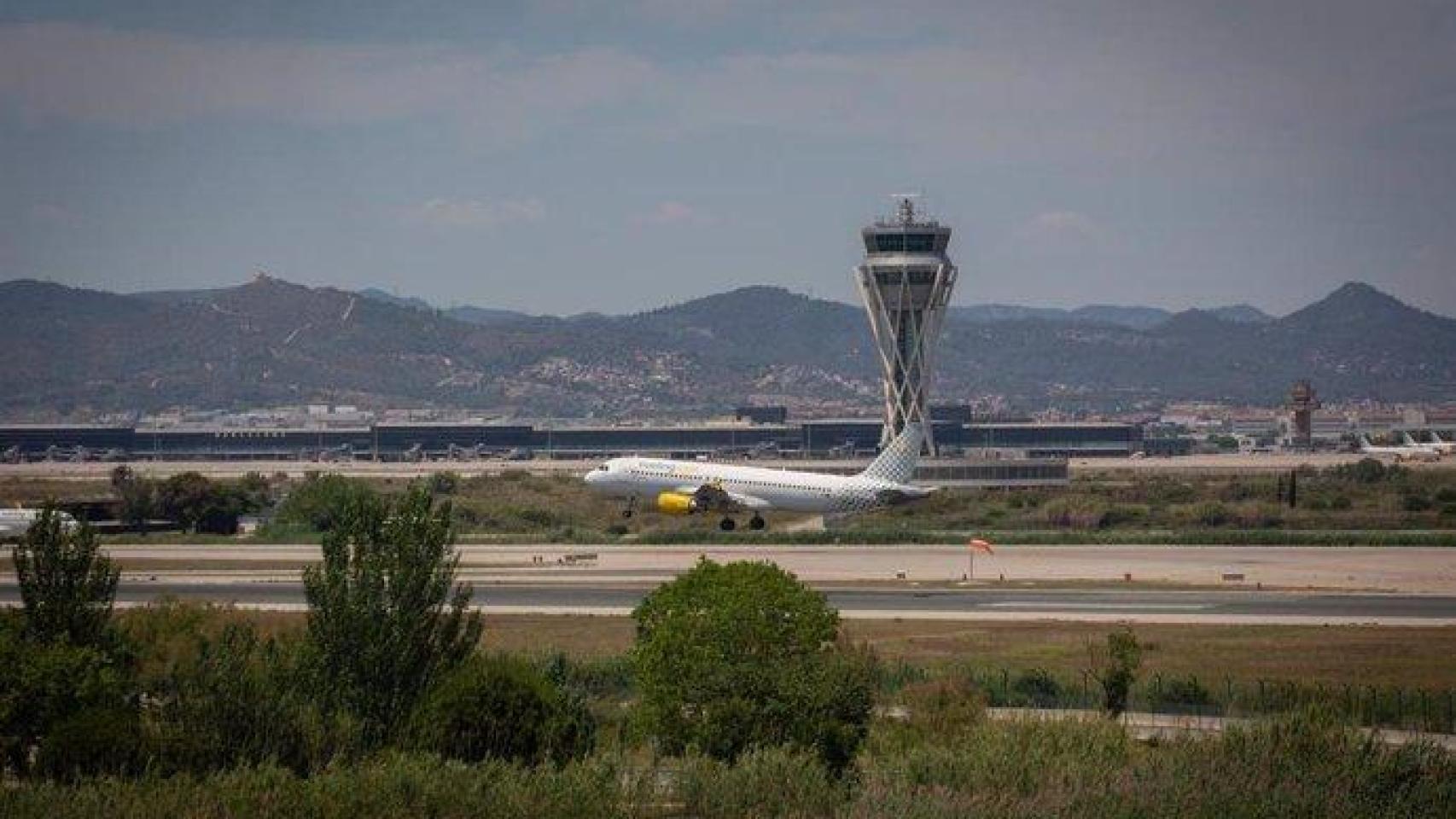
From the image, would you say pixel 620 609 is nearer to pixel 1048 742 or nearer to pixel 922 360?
pixel 1048 742

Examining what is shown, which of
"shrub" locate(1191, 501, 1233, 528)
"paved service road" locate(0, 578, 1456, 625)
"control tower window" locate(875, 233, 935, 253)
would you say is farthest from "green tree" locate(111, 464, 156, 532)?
"control tower window" locate(875, 233, 935, 253)

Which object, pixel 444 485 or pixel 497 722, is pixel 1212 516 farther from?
pixel 497 722

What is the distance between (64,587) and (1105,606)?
41581 millimetres

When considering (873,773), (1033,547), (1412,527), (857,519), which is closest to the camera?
(873,773)

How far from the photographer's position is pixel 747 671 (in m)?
48.2

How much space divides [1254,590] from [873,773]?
47.9m

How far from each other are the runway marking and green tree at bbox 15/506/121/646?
124 ft

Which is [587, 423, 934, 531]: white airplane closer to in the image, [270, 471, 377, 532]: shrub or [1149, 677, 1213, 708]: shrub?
[270, 471, 377, 532]: shrub

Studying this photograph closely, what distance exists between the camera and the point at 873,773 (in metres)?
44.0

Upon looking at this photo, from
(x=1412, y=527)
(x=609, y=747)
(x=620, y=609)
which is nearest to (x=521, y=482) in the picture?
(x=1412, y=527)

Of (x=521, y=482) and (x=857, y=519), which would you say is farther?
(x=521, y=482)

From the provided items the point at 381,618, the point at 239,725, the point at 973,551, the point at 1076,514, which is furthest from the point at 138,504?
the point at 239,725

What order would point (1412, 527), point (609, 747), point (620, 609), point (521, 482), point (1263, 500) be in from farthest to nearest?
point (521, 482), point (1263, 500), point (1412, 527), point (620, 609), point (609, 747)

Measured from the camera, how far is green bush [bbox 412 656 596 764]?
45.3m
